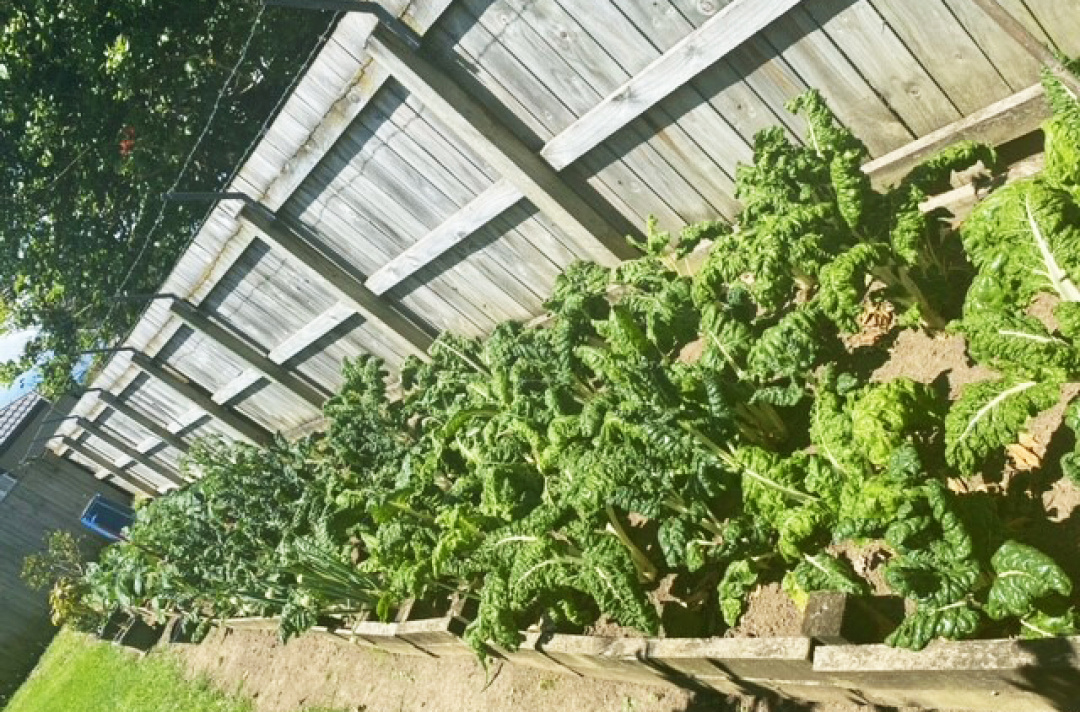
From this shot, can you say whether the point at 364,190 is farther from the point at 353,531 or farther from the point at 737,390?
the point at 737,390

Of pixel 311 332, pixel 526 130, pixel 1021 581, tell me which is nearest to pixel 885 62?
pixel 526 130

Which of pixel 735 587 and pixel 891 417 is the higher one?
pixel 891 417

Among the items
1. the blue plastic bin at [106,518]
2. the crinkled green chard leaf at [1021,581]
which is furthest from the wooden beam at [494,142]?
the blue plastic bin at [106,518]

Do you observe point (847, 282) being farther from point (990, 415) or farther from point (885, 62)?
point (885, 62)

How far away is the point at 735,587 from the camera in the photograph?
11.3 feet

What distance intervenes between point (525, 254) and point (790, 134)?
7.02 ft

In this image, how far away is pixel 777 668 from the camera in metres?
2.99

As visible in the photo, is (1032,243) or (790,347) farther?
(790,347)

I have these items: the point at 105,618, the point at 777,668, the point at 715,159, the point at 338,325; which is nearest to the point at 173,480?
the point at 105,618

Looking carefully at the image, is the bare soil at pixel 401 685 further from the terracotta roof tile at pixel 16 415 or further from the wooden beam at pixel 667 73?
the terracotta roof tile at pixel 16 415

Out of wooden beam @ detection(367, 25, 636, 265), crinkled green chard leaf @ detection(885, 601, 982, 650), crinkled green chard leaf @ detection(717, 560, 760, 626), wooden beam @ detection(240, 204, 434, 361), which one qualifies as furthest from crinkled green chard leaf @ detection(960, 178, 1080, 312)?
wooden beam @ detection(240, 204, 434, 361)

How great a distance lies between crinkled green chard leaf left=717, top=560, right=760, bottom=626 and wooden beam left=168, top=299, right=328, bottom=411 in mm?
6268

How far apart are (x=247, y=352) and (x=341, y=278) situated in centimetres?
228

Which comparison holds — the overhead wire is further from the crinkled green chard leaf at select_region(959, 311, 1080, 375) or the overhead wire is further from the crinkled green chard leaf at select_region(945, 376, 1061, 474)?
the crinkled green chard leaf at select_region(945, 376, 1061, 474)
